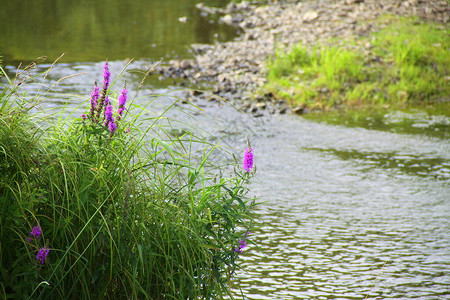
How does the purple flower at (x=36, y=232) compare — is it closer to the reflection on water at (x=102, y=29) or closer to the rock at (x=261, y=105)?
the rock at (x=261, y=105)

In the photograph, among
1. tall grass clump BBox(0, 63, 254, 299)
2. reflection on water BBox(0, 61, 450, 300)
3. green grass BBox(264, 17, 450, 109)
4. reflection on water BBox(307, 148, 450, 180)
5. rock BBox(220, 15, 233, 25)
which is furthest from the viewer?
rock BBox(220, 15, 233, 25)

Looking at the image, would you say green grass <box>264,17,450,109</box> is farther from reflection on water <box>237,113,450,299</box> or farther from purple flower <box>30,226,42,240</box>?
purple flower <box>30,226,42,240</box>

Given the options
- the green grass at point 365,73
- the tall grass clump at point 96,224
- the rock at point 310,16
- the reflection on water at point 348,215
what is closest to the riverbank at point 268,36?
the rock at point 310,16

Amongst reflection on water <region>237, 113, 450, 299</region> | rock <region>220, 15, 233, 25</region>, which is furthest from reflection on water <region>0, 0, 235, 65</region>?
reflection on water <region>237, 113, 450, 299</region>

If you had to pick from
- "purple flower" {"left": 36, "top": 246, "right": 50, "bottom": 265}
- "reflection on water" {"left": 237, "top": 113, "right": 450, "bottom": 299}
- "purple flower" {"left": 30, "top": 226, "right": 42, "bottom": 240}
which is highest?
"purple flower" {"left": 30, "top": 226, "right": 42, "bottom": 240}

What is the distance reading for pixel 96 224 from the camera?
2.75m

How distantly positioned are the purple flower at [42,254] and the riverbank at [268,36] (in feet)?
17.7

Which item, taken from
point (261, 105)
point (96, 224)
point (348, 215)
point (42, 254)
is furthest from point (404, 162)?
point (42, 254)

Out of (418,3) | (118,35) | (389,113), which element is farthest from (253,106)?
(418,3)

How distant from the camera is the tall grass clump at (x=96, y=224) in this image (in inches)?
103

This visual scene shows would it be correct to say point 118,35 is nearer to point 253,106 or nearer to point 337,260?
point 253,106

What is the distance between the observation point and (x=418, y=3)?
12047mm

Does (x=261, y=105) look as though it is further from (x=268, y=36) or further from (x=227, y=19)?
(x=227, y=19)

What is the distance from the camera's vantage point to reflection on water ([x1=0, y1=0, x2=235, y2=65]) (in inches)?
409
